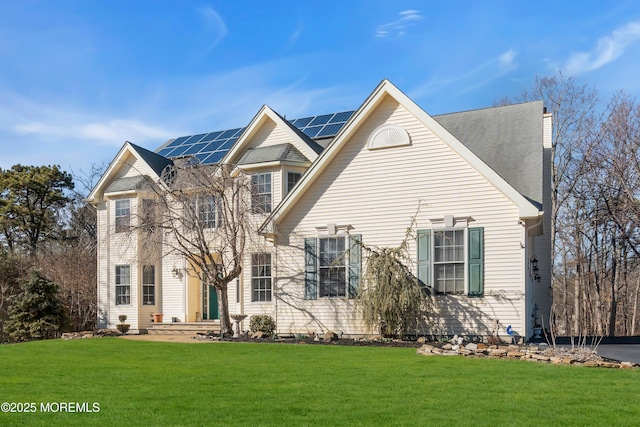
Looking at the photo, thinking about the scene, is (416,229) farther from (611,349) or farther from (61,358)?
(61,358)

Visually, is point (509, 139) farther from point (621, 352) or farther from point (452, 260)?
point (621, 352)

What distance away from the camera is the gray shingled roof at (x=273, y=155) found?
783 inches

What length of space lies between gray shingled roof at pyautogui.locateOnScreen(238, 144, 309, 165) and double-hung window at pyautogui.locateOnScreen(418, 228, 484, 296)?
521 cm

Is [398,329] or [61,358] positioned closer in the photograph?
[61,358]

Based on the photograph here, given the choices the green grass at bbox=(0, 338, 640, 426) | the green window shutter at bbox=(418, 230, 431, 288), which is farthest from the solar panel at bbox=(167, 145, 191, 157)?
the green grass at bbox=(0, 338, 640, 426)

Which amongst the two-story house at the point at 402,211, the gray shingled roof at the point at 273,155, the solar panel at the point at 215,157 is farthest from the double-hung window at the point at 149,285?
the gray shingled roof at the point at 273,155

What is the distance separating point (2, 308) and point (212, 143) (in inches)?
415

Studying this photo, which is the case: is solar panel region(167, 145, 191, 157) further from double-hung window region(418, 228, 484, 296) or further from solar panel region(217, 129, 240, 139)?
double-hung window region(418, 228, 484, 296)

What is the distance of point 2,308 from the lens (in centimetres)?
2555

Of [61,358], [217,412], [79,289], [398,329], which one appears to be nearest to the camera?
[217,412]

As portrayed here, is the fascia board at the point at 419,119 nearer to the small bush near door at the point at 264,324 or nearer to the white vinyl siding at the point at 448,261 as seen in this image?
the white vinyl siding at the point at 448,261

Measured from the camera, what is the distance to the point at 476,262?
627 inches

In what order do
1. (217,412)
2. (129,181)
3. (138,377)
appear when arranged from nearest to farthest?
1. (217,412)
2. (138,377)
3. (129,181)

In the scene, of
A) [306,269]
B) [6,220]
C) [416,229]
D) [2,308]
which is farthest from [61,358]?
[6,220]
